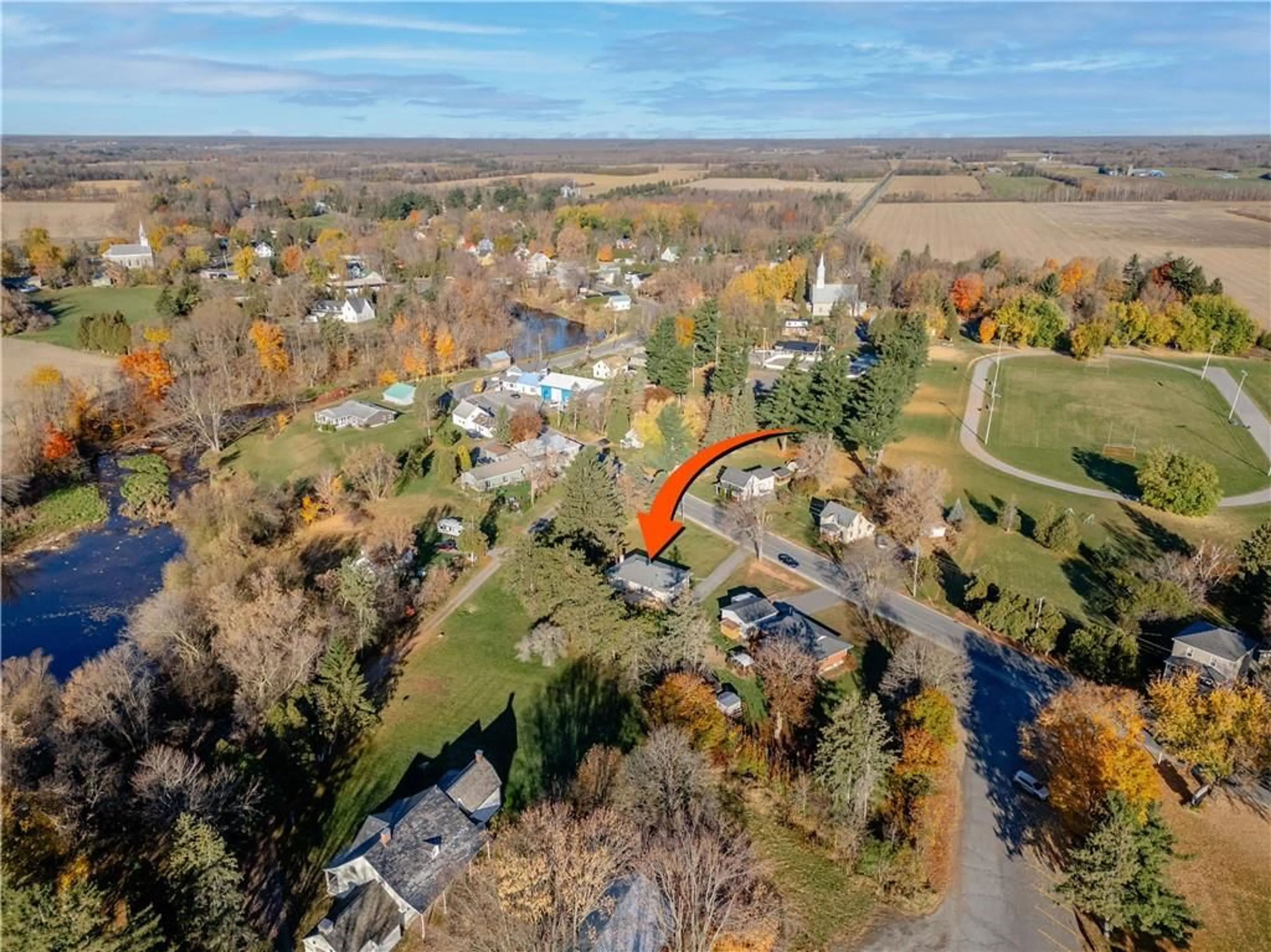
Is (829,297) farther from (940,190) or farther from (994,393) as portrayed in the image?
(940,190)

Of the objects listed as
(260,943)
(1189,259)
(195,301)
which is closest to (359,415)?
(195,301)

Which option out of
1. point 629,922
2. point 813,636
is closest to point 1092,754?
point 813,636

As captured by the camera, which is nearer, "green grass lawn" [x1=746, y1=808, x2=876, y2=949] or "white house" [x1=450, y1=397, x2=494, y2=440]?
"green grass lawn" [x1=746, y1=808, x2=876, y2=949]

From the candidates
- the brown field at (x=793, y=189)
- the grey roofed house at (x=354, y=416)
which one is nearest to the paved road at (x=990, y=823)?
the grey roofed house at (x=354, y=416)

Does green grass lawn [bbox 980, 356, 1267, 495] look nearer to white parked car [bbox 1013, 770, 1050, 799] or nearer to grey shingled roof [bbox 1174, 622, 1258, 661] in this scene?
grey shingled roof [bbox 1174, 622, 1258, 661]

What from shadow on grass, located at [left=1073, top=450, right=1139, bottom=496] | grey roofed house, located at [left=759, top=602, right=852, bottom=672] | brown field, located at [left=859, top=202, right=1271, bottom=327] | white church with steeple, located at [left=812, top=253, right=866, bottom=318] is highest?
brown field, located at [left=859, top=202, right=1271, bottom=327]

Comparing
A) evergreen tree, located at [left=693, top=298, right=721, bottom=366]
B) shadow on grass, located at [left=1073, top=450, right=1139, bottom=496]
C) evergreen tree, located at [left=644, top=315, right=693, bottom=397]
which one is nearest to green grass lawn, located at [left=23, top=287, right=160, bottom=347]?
evergreen tree, located at [left=644, top=315, right=693, bottom=397]

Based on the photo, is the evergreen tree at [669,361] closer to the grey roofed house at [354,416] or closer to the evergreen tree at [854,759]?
the grey roofed house at [354,416]

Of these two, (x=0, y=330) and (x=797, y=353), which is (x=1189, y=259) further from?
(x=0, y=330)
